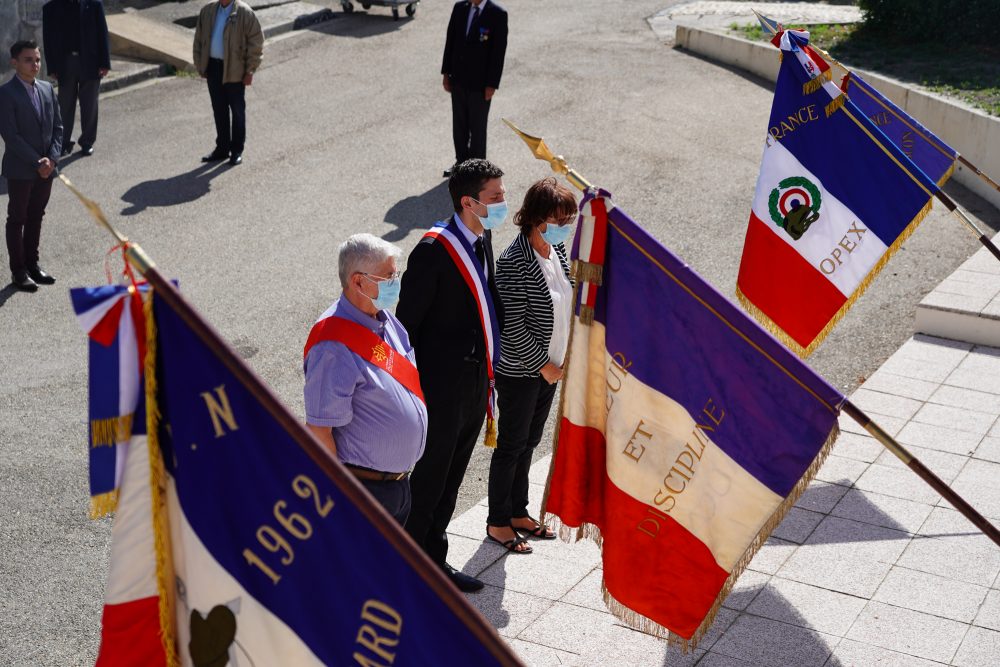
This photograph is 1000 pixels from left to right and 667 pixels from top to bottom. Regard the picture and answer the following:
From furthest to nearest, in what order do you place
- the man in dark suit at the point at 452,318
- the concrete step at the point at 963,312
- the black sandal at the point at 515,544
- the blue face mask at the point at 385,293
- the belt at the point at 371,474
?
the concrete step at the point at 963,312 → the black sandal at the point at 515,544 → the man in dark suit at the point at 452,318 → the belt at the point at 371,474 → the blue face mask at the point at 385,293

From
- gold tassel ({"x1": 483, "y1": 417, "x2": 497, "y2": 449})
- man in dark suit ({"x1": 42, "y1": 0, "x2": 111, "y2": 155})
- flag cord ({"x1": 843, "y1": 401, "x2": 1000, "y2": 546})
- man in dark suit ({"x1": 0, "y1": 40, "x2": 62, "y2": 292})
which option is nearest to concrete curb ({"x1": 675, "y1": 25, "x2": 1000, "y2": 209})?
gold tassel ({"x1": 483, "y1": 417, "x2": 497, "y2": 449})

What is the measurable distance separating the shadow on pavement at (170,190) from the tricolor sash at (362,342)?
7553 mm

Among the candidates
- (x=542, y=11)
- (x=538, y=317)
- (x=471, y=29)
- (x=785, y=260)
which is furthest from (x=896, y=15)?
(x=538, y=317)

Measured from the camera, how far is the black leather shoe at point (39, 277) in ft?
32.2

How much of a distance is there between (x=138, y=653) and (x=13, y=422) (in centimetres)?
470

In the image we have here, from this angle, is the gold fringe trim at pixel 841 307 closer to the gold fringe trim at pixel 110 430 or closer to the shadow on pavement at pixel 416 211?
the shadow on pavement at pixel 416 211

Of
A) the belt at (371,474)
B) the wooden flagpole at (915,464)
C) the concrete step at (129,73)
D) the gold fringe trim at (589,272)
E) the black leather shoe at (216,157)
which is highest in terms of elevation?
the gold fringe trim at (589,272)

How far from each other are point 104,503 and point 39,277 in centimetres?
724

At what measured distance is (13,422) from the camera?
24.8 ft

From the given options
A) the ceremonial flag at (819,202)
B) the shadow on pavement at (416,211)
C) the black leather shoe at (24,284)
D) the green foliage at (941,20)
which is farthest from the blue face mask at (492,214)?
the green foliage at (941,20)

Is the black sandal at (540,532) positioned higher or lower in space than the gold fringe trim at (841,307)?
lower

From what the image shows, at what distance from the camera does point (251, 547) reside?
10.5ft

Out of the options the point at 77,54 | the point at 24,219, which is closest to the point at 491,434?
the point at 24,219

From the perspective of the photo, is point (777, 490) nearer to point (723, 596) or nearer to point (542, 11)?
point (723, 596)
